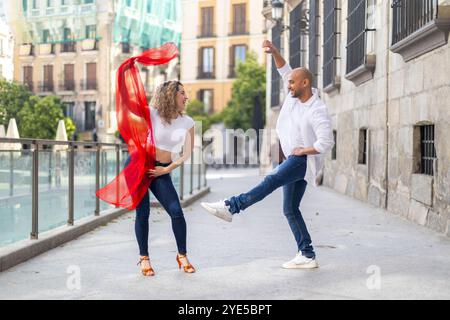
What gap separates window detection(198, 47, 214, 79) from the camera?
4665cm

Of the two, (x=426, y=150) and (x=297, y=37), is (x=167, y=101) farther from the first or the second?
(x=297, y=37)

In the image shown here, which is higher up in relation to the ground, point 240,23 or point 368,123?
point 240,23

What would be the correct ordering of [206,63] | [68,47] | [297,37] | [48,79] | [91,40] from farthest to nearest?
[48,79], [68,47], [91,40], [206,63], [297,37]

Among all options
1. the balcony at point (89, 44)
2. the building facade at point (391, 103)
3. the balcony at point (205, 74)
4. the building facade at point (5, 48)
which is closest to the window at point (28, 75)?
the building facade at point (5, 48)

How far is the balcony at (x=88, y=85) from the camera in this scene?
1916 inches

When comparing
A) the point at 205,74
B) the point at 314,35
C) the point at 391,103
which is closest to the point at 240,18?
the point at 205,74

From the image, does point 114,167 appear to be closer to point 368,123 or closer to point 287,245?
point 287,245

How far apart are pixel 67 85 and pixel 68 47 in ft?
9.16

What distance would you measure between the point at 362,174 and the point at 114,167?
5.17 metres

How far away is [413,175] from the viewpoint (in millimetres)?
9047

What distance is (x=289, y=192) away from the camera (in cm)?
529

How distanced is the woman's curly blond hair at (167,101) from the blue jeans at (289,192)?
756mm
